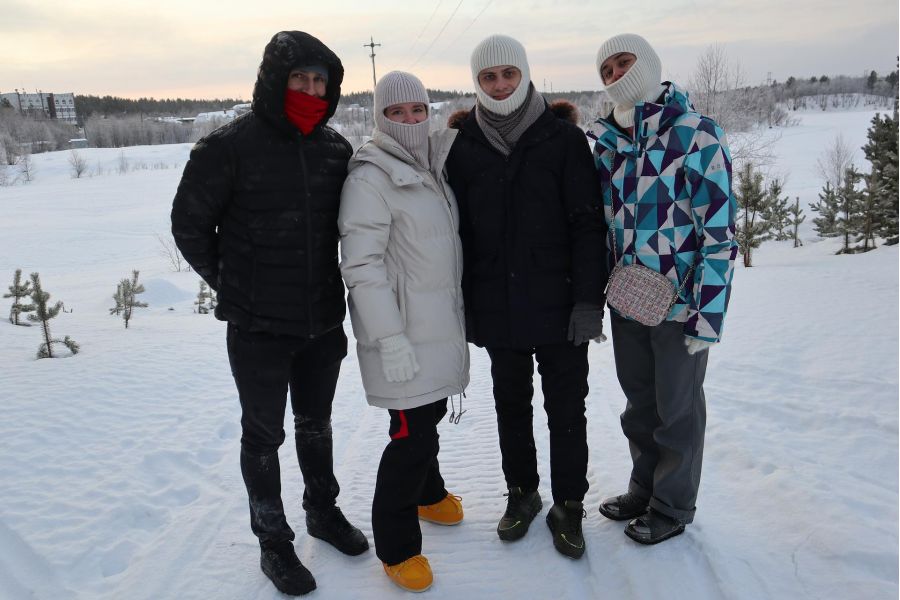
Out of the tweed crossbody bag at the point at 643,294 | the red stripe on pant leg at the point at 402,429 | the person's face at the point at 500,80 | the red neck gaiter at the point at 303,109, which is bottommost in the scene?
the red stripe on pant leg at the point at 402,429

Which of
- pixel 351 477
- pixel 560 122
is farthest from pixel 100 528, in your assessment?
pixel 560 122

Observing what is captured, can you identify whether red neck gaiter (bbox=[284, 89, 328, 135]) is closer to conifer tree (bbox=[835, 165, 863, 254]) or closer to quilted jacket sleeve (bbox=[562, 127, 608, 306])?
quilted jacket sleeve (bbox=[562, 127, 608, 306])

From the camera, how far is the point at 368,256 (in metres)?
2.44

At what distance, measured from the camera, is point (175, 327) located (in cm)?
832

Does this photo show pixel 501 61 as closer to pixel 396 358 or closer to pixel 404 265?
pixel 404 265

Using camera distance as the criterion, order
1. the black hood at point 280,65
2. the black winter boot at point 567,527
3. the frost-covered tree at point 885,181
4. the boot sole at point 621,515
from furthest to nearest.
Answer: the frost-covered tree at point 885,181 < the boot sole at point 621,515 < the black winter boot at point 567,527 < the black hood at point 280,65

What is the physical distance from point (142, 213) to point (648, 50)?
30.9 meters

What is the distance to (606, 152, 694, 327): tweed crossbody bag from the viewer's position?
2.57 meters

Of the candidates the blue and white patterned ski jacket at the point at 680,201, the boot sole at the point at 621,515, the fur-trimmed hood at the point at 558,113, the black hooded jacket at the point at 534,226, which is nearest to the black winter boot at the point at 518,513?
the boot sole at the point at 621,515

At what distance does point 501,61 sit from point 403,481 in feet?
6.41

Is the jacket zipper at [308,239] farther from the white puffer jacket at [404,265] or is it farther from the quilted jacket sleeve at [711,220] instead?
the quilted jacket sleeve at [711,220]

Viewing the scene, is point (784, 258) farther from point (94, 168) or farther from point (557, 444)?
point (94, 168)

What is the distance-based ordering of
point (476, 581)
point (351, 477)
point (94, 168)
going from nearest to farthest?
point (476, 581), point (351, 477), point (94, 168)

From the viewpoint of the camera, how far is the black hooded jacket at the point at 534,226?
269cm
